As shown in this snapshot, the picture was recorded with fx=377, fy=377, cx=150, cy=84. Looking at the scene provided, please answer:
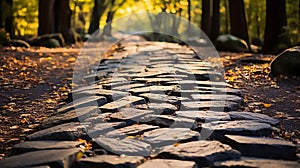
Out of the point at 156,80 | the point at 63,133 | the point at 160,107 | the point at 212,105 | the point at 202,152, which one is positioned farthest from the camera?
the point at 156,80

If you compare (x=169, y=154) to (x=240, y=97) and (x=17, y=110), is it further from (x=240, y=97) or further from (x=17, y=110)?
(x=17, y=110)

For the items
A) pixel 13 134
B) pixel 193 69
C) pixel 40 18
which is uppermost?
pixel 40 18

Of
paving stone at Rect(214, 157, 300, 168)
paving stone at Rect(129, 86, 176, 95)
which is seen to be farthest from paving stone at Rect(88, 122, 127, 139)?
paving stone at Rect(129, 86, 176, 95)

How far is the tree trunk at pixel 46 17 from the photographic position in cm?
1650

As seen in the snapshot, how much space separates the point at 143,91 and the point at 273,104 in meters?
1.76

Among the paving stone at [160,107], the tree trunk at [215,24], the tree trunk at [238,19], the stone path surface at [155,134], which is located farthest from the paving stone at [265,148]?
the tree trunk at [215,24]

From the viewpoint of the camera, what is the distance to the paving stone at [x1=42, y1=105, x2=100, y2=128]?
13.3ft

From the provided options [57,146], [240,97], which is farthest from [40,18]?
[57,146]

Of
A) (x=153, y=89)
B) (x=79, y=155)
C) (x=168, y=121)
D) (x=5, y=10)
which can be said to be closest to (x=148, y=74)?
(x=153, y=89)

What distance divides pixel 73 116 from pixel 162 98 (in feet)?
3.97

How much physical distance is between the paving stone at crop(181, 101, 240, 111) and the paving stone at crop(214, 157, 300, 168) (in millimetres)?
1508

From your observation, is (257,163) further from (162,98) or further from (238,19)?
(238,19)

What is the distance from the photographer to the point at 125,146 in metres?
3.18

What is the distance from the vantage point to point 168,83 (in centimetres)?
581
